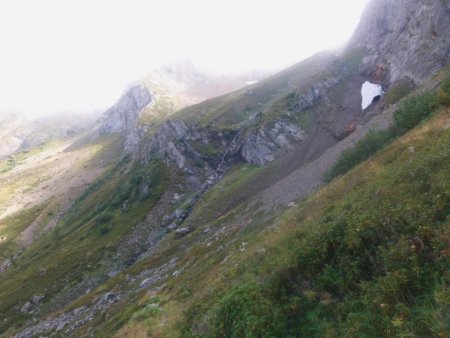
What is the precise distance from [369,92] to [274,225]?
91967 millimetres

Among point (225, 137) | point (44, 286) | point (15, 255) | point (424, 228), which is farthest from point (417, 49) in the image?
point (15, 255)

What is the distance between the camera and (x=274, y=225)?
3494 cm

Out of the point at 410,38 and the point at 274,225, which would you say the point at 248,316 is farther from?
the point at 410,38

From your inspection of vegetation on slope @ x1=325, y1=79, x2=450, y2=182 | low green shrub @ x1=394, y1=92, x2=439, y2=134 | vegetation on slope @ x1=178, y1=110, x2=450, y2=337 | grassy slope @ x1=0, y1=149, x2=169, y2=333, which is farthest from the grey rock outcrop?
vegetation on slope @ x1=178, y1=110, x2=450, y2=337

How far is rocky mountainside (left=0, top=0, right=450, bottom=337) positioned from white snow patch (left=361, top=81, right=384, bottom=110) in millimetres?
1435

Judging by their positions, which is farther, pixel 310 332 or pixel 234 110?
pixel 234 110

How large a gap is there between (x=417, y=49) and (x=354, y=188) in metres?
83.1

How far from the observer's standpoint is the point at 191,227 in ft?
261

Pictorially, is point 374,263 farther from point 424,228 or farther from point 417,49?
point 417,49

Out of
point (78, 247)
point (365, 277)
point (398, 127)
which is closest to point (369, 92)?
point (398, 127)

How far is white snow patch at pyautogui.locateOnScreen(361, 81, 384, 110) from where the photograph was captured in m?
106

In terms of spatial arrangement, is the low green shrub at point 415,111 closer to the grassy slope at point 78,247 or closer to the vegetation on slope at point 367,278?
the vegetation on slope at point 367,278

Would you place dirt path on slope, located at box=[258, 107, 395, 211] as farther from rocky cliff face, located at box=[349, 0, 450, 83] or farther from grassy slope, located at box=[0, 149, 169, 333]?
grassy slope, located at box=[0, 149, 169, 333]

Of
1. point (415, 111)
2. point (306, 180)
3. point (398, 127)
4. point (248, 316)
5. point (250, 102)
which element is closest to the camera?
point (248, 316)
